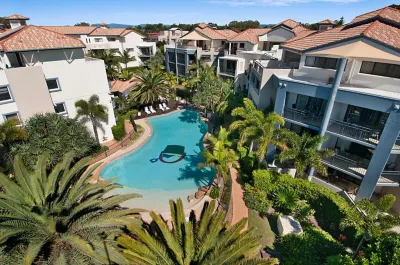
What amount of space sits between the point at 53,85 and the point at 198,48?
29366mm

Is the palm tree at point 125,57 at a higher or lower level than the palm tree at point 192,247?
higher

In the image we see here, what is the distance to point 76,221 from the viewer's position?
418 inches

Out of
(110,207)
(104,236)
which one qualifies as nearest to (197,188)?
(110,207)

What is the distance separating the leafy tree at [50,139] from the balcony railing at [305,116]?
19021mm

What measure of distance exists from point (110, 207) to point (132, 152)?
13523mm

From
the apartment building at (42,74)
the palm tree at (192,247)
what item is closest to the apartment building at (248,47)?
the apartment building at (42,74)

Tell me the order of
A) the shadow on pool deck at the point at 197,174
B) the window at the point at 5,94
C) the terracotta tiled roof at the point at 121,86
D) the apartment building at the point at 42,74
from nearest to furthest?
the window at the point at 5,94, the apartment building at the point at 42,74, the shadow on pool deck at the point at 197,174, the terracotta tiled roof at the point at 121,86

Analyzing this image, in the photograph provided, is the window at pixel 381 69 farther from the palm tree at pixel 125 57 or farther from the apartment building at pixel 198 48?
the palm tree at pixel 125 57

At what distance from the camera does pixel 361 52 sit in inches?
617

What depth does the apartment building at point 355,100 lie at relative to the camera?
1527 cm

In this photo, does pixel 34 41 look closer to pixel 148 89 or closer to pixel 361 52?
pixel 148 89

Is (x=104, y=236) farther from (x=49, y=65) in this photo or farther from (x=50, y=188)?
(x=49, y=65)

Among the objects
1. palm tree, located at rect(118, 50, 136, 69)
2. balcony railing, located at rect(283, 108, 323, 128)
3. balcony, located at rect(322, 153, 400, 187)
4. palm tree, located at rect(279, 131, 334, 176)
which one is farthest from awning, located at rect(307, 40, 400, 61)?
palm tree, located at rect(118, 50, 136, 69)

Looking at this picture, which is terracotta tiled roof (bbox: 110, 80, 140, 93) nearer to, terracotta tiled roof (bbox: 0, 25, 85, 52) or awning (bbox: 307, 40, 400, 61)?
terracotta tiled roof (bbox: 0, 25, 85, 52)
